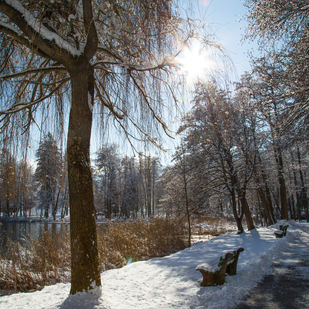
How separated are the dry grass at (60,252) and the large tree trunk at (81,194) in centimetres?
284

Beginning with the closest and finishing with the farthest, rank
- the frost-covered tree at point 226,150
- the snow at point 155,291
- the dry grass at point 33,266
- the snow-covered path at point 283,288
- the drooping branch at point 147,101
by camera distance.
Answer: the snow at point 155,291
the snow-covered path at point 283,288
the drooping branch at point 147,101
the dry grass at point 33,266
the frost-covered tree at point 226,150

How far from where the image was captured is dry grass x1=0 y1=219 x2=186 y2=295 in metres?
5.43

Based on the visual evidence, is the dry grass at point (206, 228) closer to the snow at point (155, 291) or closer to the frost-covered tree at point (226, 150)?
the frost-covered tree at point (226, 150)

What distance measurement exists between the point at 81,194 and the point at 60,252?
5032 millimetres

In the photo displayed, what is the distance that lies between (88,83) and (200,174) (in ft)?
31.7

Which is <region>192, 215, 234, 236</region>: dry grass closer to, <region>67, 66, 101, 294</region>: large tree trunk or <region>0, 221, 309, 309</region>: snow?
<region>0, 221, 309, 309</region>: snow

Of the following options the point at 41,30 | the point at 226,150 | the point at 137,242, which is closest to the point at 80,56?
the point at 41,30

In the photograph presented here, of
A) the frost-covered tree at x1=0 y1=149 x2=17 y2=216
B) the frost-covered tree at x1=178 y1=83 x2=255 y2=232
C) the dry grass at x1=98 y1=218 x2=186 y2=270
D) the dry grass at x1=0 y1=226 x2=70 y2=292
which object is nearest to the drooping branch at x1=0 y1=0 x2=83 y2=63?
the frost-covered tree at x1=0 y1=149 x2=17 y2=216

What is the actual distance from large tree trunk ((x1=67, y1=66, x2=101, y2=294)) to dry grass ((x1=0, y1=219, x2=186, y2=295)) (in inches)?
112

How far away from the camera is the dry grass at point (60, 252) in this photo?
→ 5434 mm

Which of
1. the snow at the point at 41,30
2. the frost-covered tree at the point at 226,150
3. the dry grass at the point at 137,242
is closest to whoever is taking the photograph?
the snow at the point at 41,30

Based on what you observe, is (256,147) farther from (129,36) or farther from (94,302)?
(94,302)

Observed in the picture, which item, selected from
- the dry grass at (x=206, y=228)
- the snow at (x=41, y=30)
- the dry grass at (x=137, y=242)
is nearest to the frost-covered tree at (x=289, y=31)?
the snow at (x=41, y=30)

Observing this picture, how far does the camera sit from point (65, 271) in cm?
620
